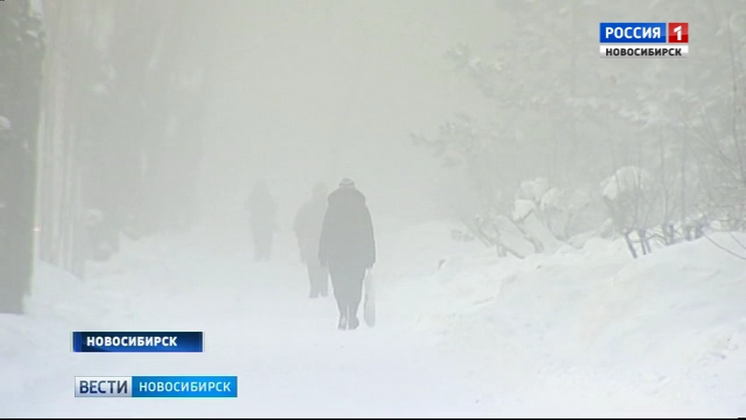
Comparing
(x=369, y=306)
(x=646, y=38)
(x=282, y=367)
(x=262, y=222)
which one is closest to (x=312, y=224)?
(x=262, y=222)

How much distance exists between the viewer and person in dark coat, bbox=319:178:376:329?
403 inches

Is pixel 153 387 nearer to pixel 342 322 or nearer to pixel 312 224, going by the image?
pixel 342 322

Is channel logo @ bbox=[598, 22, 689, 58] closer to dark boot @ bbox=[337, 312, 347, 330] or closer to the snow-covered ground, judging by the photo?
the snow-covered ground

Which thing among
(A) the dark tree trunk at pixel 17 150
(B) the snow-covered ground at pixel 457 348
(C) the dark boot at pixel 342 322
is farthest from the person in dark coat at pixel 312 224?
(A) the dark tree trunk at pixel 17 150

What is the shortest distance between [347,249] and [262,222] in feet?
31.0

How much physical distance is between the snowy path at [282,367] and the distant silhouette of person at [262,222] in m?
7.40

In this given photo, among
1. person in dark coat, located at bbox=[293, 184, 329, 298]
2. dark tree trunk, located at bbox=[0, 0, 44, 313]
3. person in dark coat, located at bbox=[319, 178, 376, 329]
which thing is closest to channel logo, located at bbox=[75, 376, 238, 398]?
dark tree trunk, located at bbox=[0, 0, 44, 313]

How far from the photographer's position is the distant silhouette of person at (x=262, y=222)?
19422 millimetres

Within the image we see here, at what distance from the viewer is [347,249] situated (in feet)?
33.9

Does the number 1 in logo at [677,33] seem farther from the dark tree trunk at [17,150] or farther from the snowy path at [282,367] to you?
the dark tree trunk at [17,150]

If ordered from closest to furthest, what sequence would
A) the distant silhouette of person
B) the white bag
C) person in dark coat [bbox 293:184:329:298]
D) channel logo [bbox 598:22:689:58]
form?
channel logo [bbox 598:22:689:58], the white bag, person in dark coat [bbox 293:184:329:298], the distant silhouette of person

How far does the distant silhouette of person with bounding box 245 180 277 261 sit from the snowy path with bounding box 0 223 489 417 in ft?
24.3

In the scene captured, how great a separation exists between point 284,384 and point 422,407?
4.10 ft

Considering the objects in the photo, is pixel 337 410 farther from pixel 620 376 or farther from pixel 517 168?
pixel 517 168
